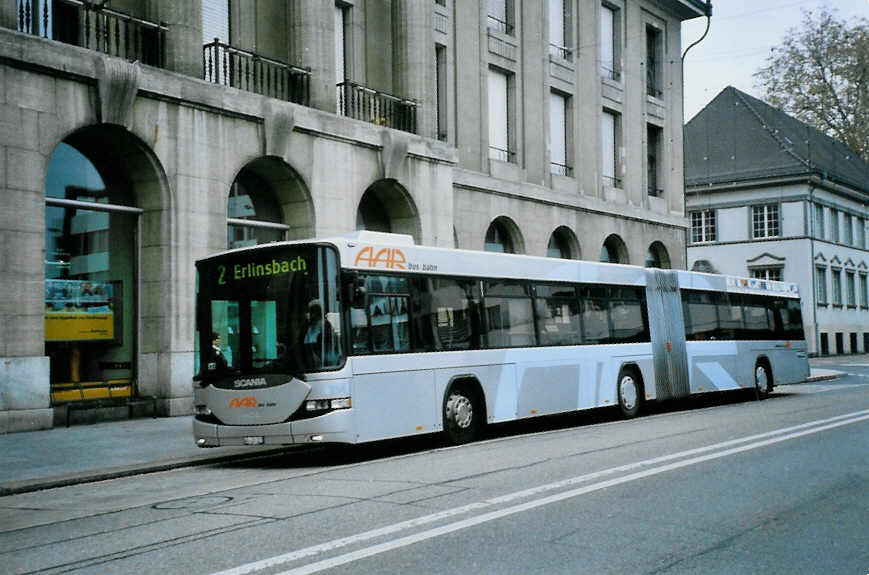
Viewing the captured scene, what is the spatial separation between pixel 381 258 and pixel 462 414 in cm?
288

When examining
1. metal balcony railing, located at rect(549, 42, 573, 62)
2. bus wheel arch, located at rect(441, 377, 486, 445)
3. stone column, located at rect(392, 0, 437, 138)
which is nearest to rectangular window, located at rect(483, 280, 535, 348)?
bus wheel arch, located at rect(441, 377, 486, 445)

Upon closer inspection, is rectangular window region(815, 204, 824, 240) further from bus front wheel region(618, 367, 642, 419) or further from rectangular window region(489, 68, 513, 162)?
bus front wheel region(618, 367, 642, 419)

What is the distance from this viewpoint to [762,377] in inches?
969

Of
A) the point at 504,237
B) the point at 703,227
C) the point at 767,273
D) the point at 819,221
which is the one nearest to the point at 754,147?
the point at 703,227

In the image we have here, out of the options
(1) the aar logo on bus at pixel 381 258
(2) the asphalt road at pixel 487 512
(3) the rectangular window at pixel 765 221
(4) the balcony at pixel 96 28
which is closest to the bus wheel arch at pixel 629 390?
(2) the asphalt road at pixel 487 512

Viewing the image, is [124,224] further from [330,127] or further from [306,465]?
[306,465]

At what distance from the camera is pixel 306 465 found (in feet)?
43.0

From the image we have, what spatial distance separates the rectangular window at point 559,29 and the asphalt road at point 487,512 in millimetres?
21184

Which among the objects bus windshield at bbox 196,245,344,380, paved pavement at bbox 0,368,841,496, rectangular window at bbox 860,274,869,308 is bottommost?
paved pavement at bbox 0,368,841,496

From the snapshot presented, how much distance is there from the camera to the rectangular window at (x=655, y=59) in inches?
1540

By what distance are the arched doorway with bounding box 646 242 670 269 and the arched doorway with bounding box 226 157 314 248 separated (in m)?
19.7

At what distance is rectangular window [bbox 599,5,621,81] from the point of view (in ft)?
117

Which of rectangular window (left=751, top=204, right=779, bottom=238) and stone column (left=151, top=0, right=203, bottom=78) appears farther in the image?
rectangular window (left=751, top=204, right=779, bottom=238)

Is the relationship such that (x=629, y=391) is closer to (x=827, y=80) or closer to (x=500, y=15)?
(x=500, y=15)
